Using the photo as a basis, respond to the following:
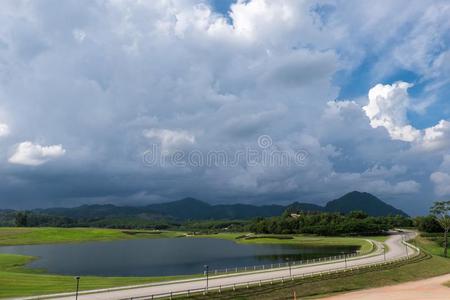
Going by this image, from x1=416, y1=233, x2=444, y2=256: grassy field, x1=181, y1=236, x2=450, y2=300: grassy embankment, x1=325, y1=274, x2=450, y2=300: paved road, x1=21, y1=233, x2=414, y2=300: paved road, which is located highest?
x1=416, y1=233, x2=444, y2=256: grassy field

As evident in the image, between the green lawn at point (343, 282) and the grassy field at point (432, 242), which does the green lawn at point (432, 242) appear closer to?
the grassy field at point (432, 242)

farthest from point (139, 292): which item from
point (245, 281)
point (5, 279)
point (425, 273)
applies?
point (425, 273)

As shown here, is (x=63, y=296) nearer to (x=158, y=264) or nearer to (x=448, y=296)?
(x=448, y=296)

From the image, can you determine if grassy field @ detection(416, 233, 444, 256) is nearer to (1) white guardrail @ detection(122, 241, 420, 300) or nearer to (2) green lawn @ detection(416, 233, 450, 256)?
(2) green lawn @ detection(416, 233, 450, 256)

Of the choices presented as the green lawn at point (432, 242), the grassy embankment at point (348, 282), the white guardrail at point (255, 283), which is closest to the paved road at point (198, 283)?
the white guardrail at point (255, 283)

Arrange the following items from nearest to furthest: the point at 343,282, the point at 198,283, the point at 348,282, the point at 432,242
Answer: the point at 198,283
the point at 343,282
the point at 348,282
the point at 432,242

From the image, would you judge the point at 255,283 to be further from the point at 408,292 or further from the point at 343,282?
the point at 408,292

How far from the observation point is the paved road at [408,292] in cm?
6662

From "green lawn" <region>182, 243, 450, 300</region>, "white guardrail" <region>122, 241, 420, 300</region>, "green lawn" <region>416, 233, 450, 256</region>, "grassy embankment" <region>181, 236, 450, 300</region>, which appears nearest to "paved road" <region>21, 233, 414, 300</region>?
"white guardrail" <region>122, 241, 420, 300</region>

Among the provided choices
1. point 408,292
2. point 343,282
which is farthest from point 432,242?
point 408,292

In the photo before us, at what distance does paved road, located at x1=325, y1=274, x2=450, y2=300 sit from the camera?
66625 mm

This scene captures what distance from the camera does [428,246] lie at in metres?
156

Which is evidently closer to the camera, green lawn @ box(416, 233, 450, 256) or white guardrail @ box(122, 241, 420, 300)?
white guardrail @ box(122, 241, 420, 300)

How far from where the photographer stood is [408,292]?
2822 inches
